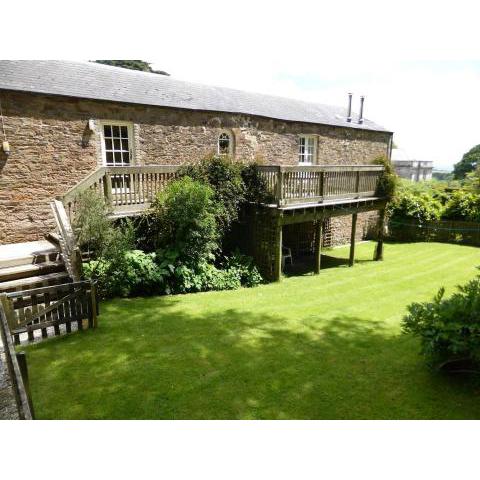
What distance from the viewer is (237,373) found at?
5.23m

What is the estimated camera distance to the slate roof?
1005cm

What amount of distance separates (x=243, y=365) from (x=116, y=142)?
8.68 meters

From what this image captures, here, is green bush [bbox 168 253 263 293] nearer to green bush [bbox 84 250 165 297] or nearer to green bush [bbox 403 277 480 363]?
green bush [bbox 84 250 165 297]

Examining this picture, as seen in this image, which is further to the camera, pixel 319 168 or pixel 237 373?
pixel 319 168

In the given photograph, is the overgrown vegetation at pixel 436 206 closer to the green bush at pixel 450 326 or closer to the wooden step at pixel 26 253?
the green bush at pixel 450 326

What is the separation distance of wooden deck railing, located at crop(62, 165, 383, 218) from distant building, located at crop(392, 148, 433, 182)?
145ft

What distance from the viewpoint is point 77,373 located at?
16.8 ft

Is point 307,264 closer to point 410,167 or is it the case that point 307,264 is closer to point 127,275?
point 127,275

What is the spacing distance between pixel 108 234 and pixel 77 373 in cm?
380

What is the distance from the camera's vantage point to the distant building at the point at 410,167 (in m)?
53.5

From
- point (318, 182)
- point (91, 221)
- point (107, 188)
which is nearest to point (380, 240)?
point (318, 182)

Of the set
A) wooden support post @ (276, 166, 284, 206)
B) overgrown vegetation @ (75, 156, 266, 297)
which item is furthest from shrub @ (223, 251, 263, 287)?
wooden support post @ (276, 166, 284, 206)

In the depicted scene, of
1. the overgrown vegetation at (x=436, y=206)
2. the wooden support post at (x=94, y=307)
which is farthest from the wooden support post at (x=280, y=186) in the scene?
the overgrown vegetation at (x=436, y=206)
